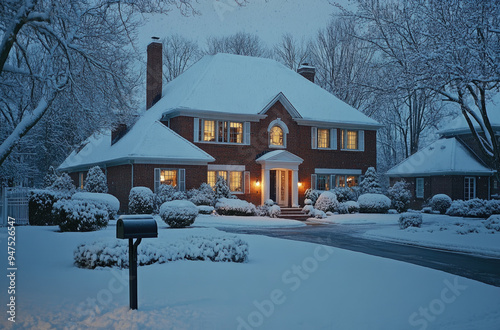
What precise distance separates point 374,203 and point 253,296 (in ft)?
81.4

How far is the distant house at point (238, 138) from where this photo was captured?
29.4 metres

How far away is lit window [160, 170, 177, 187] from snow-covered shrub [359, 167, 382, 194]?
42.3 feet

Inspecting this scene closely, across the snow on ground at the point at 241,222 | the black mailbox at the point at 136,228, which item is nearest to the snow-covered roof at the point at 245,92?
the snow on ground at the point at 241,222

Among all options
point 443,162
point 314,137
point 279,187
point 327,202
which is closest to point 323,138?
point 314,137

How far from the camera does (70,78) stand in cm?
1330

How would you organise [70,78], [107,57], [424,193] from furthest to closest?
1. [424,193]
2. [107,57]
3. [70,78]

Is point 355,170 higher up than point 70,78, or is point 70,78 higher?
point 70,78

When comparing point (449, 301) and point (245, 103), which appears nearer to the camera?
point (449, 301)

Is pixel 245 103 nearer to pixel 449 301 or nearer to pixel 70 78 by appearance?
pixel 70 78

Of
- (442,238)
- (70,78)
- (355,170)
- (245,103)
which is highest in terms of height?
(245,103)

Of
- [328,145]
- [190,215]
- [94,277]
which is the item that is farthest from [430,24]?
[328,145]

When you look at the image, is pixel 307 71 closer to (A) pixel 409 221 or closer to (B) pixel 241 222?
(B) pixel 241 222

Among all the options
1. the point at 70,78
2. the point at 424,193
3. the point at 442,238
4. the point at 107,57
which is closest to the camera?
the point at 70,78

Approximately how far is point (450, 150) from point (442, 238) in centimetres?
2232
